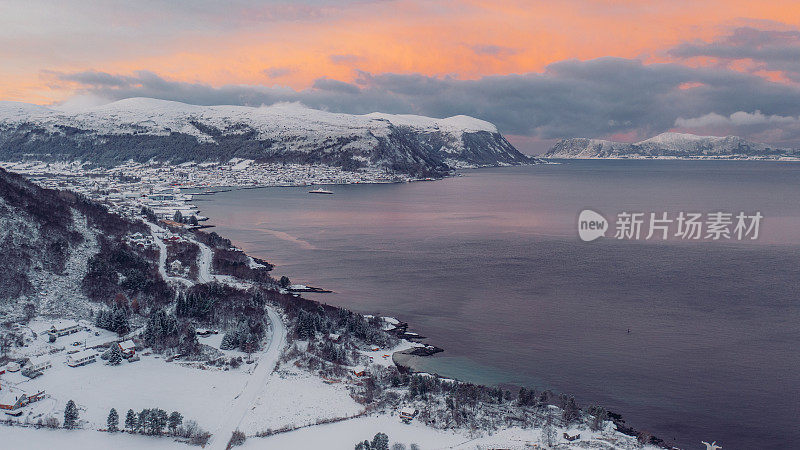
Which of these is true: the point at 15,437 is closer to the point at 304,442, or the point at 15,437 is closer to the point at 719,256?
the point at 304,442

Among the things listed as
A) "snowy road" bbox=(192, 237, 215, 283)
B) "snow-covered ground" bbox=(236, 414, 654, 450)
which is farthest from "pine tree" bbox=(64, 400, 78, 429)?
"snowy road" bbox=(192, 237, 215, 283)

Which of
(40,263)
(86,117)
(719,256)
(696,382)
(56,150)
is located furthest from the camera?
(86,117)

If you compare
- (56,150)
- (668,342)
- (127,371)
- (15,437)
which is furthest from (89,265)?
(56,150)

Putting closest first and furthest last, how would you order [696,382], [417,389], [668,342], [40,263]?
[417,389] < [696,382] < [668,342] < [40,263]

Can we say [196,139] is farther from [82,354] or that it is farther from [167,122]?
[82,354]

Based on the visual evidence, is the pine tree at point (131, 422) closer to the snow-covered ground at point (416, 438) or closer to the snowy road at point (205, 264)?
the snow-covered ground at point (416, 438)

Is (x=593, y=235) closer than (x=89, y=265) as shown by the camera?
No

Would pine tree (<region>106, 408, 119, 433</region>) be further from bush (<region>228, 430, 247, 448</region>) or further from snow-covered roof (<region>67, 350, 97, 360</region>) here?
snow-covered roof (<region>67, 350, 97, 360</region>)
